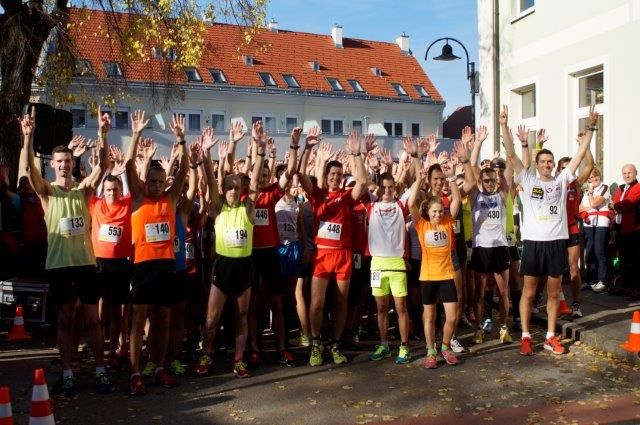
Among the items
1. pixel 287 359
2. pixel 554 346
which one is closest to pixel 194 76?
pixel 287 359

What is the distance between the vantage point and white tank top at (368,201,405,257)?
7.21 metres

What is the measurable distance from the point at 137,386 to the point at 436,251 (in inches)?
125

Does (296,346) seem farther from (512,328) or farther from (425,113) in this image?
(425,113)

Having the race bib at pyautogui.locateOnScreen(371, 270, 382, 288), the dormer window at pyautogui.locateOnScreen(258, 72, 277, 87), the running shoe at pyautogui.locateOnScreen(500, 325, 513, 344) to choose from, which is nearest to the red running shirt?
the race bib at pyautogui.locateOnScreen(371, 270, 382, 288)

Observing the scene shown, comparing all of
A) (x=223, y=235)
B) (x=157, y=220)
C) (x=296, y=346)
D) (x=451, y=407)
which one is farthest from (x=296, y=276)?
(x=451, y=407)

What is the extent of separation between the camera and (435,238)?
707cm

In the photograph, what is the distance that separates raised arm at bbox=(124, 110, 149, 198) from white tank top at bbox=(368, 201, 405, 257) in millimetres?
2448

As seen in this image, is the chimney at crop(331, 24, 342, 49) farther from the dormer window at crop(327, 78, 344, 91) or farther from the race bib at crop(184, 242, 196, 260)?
the race bib at crop(184, 242, 196, 260)

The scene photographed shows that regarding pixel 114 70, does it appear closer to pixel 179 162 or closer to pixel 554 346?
pixel 179 162

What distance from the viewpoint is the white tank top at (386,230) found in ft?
23.7

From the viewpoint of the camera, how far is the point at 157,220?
244 inches

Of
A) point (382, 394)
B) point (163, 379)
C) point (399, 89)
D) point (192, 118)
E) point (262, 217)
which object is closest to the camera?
point (382, 394)

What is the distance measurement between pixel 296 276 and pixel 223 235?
55.7 inches

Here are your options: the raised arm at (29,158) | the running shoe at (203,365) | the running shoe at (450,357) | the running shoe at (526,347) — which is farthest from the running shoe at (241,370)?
the running shoe at (526,347)
